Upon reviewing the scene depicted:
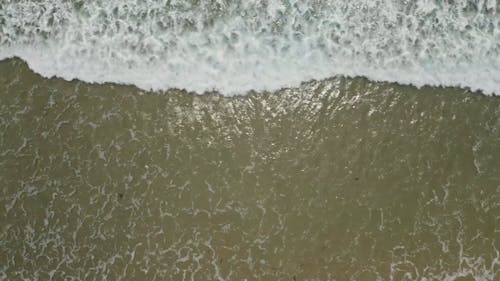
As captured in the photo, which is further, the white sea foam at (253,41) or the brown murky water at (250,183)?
the white sea foam at (253,41)

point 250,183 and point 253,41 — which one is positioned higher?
point 253,41

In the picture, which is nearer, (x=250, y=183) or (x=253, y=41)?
(x=250, y=183)

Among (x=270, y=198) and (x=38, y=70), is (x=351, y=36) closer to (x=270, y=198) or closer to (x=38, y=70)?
(x=270, y=198)

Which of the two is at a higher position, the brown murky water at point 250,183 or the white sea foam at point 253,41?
the white sea foam at point 253,41
